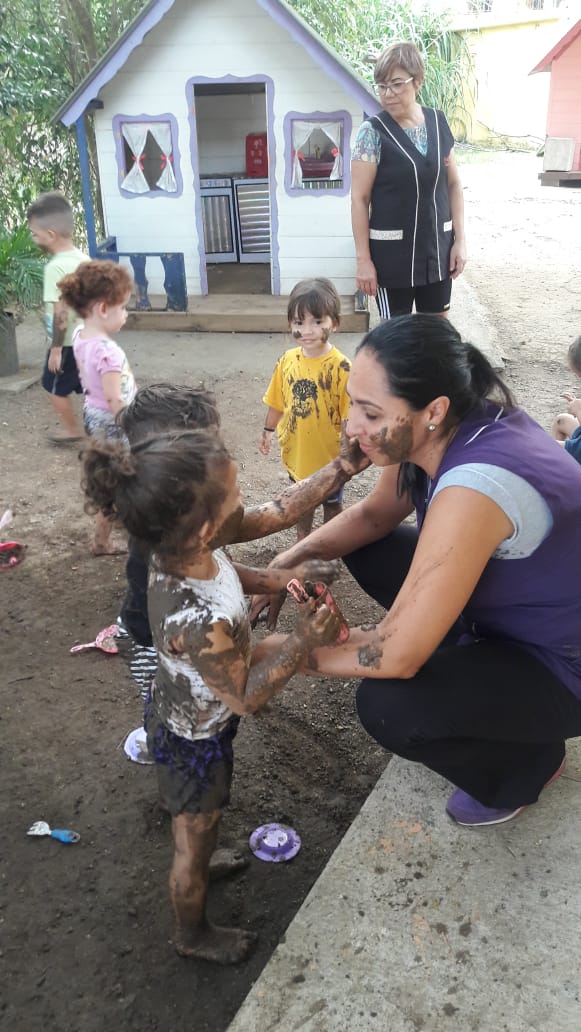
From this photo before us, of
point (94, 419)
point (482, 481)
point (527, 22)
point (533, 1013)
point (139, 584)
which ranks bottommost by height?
point (533, 1013)

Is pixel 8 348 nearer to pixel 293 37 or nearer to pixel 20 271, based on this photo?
pixel 20 271

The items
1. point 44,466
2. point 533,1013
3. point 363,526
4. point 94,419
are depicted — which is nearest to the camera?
point 533,1013

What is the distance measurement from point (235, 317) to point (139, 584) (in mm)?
4656

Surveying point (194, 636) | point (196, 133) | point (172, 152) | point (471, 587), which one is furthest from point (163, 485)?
point (196, 133)

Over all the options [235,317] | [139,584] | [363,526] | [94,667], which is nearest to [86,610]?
[94,667]

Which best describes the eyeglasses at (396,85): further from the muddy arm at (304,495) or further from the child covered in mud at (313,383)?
the muddy arm at (304,495)

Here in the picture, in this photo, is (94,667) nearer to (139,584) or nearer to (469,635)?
(139,584)

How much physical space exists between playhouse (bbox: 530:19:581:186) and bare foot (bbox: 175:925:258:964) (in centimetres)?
506

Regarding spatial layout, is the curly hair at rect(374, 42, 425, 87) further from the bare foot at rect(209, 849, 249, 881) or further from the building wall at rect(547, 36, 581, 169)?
the bare foot at rect(209, 849, 249, 881)

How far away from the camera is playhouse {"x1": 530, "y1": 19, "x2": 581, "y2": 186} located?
5523 mm

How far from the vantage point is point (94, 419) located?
3553mm

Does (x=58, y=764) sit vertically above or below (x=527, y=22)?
below

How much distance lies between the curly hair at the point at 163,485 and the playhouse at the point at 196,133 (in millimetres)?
5562

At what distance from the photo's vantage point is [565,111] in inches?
220
